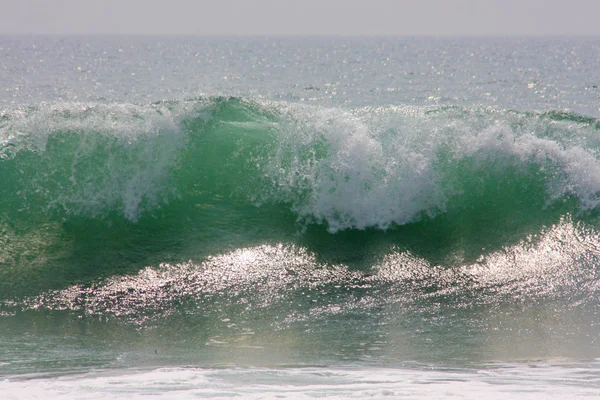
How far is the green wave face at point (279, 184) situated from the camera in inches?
285

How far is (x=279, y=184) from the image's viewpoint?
8016 millimetres

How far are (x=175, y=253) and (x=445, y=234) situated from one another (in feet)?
10.5

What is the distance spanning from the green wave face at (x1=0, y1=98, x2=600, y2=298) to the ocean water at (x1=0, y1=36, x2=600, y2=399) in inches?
1.0

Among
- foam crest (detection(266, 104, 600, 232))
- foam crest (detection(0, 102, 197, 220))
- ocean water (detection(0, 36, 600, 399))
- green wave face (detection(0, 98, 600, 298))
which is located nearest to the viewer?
ocean water (detection(0, 36, 600, 399))

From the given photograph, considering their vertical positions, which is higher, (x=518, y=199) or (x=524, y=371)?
(x=518, y=199)

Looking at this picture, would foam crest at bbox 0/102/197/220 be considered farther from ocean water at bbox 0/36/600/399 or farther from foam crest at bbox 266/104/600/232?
foam crest at bbox 266/104/600/232

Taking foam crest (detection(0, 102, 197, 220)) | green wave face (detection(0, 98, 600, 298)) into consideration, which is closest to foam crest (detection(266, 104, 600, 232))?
green wave face (detection(0, 98, 600, 298))

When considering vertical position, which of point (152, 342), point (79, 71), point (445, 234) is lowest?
A: point (152, 342)

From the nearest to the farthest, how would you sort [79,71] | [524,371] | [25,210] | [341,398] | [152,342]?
[341,398] → [524,371] → [152,342] → [25,210] → [79,71]

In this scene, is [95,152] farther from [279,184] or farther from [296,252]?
[296,252]

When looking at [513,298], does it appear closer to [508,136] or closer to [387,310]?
[387,310]

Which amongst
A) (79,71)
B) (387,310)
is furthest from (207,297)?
(79,71)

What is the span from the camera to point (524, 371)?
4.52m

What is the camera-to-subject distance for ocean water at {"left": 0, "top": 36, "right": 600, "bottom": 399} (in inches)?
180
